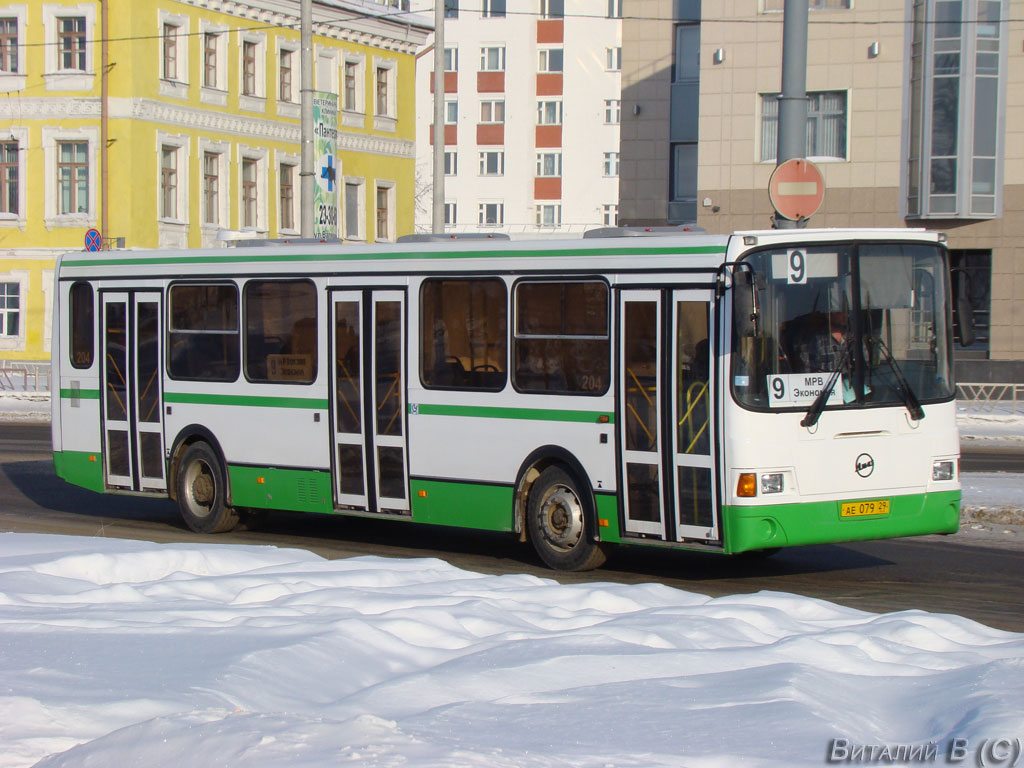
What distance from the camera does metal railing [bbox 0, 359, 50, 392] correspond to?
38875 mm

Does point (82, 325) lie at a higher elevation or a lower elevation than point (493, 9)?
lower

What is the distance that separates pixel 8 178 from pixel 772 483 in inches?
1565

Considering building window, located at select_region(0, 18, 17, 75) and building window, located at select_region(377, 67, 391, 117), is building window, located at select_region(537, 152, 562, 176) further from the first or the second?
building window, located at select_region(0, 18, 17, 75)

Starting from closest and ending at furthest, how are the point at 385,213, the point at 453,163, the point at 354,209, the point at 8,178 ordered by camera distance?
the point at 8,178 → the point at 354,209 → the point at 385,213 → the point at 453,163

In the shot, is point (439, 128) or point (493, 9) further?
point (493, 9)

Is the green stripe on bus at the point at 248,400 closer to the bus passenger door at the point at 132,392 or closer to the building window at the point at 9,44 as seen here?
the bus passenger door at the point at 132,392

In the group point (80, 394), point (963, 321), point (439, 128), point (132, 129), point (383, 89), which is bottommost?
point (80, 394)

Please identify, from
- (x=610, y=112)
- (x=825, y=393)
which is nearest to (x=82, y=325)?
(x=825, y=393)

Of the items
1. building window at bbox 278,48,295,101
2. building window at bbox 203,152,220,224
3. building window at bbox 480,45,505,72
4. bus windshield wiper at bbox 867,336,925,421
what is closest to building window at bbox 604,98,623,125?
building window at bbox 480,45,505,72

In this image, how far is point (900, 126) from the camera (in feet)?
118

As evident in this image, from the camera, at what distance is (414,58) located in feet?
185

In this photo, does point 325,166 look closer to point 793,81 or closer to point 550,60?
point 793,81

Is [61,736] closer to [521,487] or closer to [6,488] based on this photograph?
[521,487]

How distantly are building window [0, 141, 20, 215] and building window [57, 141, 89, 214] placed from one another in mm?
1561
